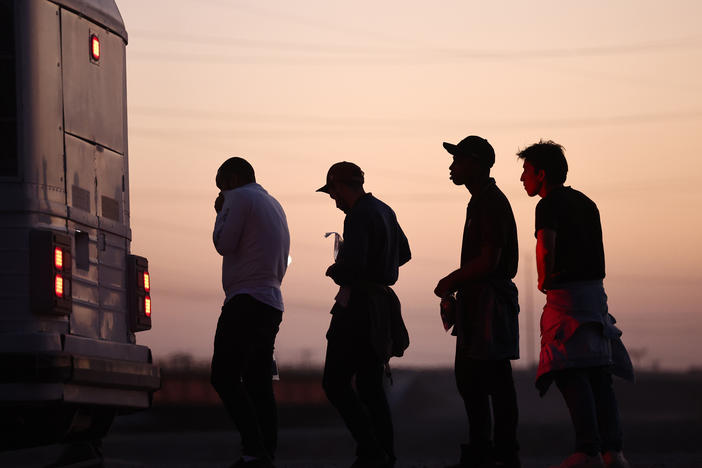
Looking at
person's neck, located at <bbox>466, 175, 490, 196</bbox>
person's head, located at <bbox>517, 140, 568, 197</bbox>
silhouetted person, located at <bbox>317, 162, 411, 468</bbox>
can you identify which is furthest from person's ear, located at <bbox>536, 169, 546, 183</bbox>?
silhouetted person, located at <bbox>317, 162, 411, 468</bbox>

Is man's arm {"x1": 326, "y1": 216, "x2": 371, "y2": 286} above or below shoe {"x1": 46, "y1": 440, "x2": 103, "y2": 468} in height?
above

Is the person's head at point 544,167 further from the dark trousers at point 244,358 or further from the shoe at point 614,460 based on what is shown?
the dark trousers at point 244,358

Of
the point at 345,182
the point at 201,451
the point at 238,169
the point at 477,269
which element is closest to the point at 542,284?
the point at 477,269

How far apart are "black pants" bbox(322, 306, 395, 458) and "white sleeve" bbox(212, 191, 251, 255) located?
796 mm

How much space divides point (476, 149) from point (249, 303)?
1.67 m

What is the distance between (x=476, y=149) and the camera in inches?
343

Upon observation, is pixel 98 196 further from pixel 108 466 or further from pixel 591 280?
pixel 591 280

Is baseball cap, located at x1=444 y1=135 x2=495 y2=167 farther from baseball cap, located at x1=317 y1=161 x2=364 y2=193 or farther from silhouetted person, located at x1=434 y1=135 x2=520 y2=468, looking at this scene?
baseball cap, located at x1=317 y1=161 x2=364 y2=193

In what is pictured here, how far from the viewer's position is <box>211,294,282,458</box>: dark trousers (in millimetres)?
8953

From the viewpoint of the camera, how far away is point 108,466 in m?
10.9

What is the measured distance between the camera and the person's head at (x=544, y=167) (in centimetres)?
842

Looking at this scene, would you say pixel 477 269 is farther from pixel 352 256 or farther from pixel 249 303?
pixel 249 303

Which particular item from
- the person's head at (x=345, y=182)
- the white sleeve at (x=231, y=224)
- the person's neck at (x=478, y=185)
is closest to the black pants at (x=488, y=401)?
the person's neck at (x=478, y=185)

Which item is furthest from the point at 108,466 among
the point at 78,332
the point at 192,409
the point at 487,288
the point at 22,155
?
the point at 192,409
